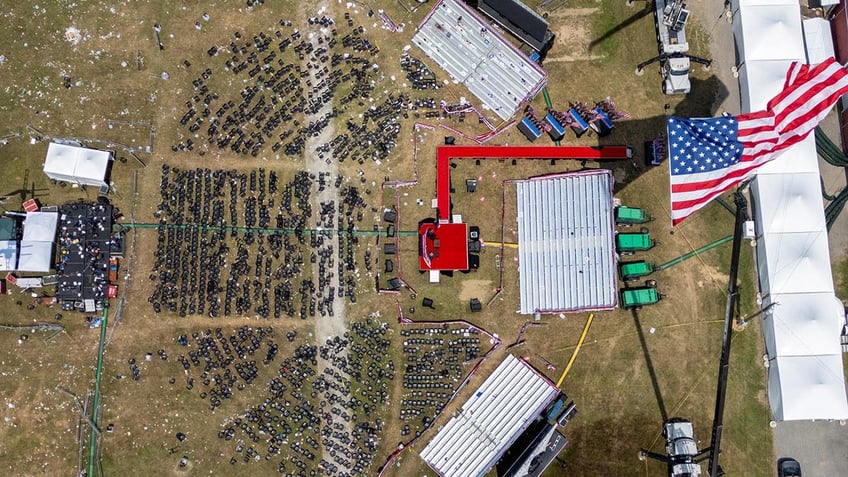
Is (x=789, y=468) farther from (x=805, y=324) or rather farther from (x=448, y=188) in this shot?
(x=448, y=188)

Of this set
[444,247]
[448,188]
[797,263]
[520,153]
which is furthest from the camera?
[520,153]

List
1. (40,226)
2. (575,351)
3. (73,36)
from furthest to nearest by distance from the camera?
(73,36)
(40,226)
(575,351)

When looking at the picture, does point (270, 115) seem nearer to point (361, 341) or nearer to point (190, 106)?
point (190, 106)

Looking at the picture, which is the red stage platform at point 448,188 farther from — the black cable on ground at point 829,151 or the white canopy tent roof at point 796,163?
the black cable on ground at point 829,151

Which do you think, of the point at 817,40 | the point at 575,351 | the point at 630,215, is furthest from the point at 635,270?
the point at 817,40

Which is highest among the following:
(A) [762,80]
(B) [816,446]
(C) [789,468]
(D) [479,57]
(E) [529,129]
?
(D) [479,57]

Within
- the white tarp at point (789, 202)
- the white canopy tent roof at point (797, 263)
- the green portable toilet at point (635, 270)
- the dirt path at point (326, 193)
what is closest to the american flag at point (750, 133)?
the green portable toilet at point (635, 270)

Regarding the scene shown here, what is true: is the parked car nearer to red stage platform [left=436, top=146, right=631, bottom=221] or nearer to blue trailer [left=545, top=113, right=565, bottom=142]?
red stage platform [left=436, top=146, right=631, bottom=221]
